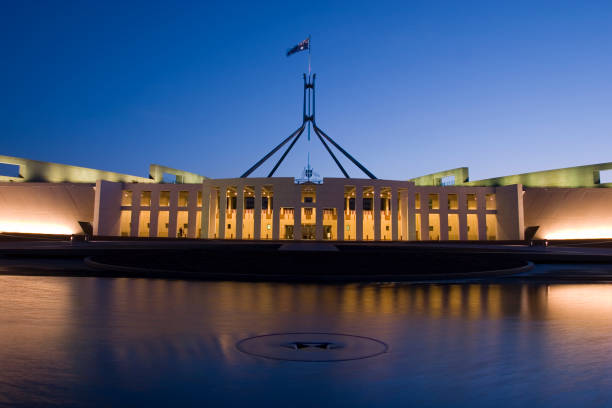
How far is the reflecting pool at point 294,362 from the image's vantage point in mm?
3893

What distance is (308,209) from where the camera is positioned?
53312 millimetres

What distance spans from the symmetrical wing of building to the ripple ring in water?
43.1m

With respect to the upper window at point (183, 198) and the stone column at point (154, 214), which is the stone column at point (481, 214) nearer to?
Result: the upper window at point (183, 198)

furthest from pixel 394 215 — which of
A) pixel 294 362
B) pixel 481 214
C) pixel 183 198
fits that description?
pixel 294 362

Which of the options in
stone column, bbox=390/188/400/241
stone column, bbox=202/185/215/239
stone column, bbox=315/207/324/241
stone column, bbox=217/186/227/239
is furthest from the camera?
stone column, bbox=202/185/215/239

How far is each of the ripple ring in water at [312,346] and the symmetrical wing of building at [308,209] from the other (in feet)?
141

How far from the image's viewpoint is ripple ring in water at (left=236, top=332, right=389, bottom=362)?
5.11 m

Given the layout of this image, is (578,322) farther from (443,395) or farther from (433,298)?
(443,395)

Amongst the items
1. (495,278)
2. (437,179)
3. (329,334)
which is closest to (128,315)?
(329,334)

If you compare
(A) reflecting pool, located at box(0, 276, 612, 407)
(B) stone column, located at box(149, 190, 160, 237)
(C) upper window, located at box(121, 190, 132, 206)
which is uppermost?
(C) upper window, located at box(121, 190, 132, 206)

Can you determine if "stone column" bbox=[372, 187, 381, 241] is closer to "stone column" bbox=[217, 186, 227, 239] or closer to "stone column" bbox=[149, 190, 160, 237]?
"stone column" bbox=[217, 186, 227, 239]

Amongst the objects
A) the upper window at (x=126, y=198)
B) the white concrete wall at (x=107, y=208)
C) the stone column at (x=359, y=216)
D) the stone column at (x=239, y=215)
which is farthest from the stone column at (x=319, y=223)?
the white concrete wall at (x=107, y=208)

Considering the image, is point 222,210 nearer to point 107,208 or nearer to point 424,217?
point 107,208

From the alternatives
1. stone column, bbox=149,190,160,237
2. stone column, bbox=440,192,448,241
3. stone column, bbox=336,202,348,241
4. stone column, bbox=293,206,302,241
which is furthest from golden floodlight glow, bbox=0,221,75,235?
stone column, bbox=440,192,448,241
